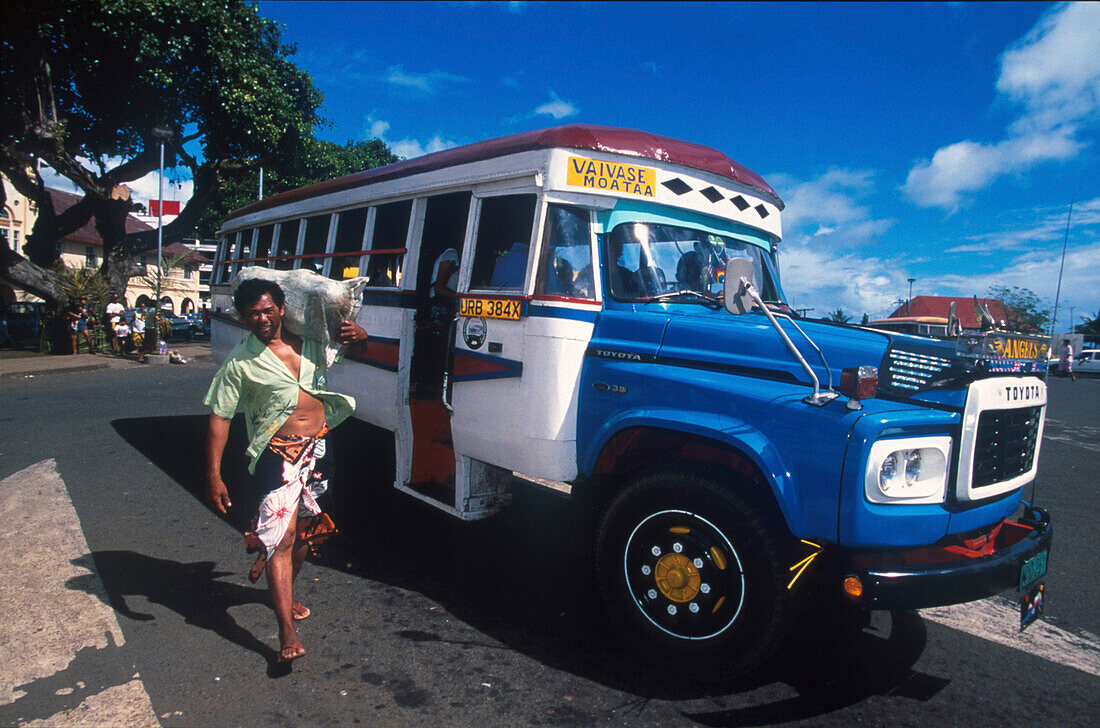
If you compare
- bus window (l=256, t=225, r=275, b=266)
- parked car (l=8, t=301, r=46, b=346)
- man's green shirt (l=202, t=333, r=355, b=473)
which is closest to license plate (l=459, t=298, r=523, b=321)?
man's green shirt (l=202, t=333, r=355, b=473)

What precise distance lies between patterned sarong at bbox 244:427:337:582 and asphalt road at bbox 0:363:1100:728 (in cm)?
55

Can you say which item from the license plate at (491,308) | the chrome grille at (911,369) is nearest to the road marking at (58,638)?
the license plate at (491,308)

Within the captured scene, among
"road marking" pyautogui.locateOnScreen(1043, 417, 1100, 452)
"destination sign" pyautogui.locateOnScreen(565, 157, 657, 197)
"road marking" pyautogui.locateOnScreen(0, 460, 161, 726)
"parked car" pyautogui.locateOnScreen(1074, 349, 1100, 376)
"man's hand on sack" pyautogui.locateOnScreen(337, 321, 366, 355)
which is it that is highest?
"parked car" pyautogui.locateOnScreen(1074, 349, 1100, 376)

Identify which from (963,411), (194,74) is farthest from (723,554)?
(194,74)

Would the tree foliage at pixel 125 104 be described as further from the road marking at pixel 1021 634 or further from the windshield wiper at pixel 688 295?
the road marking at pixel 1021 634

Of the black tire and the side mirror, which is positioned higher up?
the side mirror

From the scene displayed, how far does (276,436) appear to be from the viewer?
3340 millimetres

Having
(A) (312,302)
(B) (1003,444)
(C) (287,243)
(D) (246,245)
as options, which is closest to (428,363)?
(A) (312,302)

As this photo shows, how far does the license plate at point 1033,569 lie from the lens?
297cm

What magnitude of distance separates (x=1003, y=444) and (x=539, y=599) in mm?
2585

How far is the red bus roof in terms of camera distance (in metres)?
3.80

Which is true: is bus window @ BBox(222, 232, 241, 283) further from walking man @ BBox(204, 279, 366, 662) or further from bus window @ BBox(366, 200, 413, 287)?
walking man @ BBox(204, 279, 366, 662)

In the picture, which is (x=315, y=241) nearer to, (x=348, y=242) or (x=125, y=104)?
(x=348, y=242)

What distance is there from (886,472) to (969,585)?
58 centimetres
